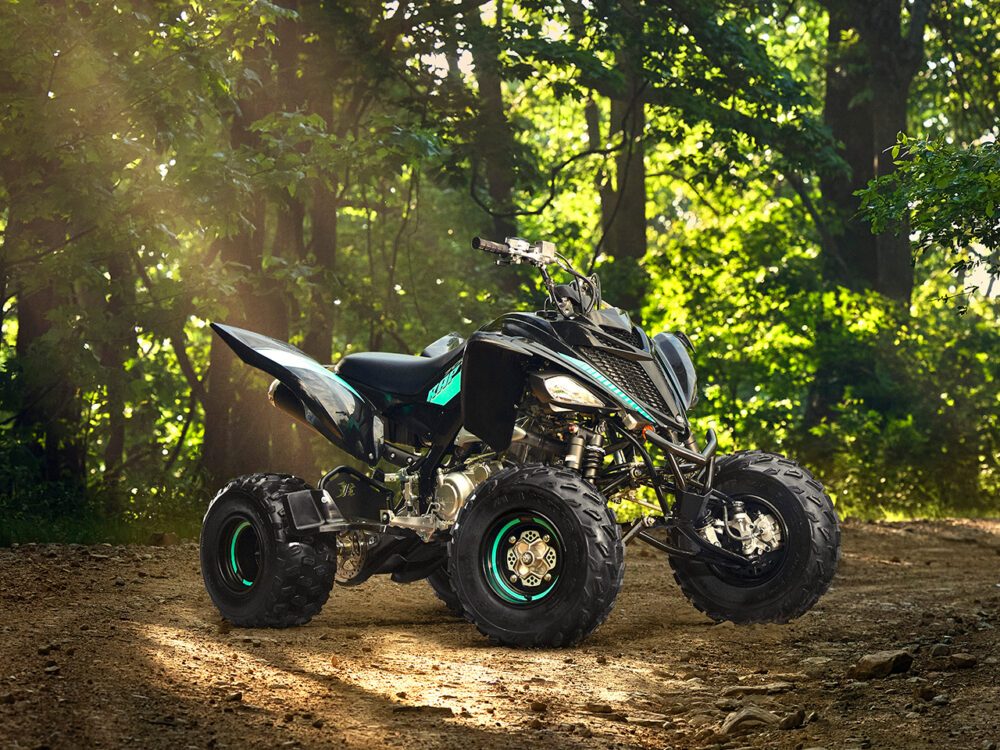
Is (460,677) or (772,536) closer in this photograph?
(460,677)

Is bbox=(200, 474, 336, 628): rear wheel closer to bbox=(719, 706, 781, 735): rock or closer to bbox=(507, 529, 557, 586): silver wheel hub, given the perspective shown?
bbox=(507, 529, 557, 586): silver wheel hub

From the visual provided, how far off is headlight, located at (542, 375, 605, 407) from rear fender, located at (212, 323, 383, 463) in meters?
1.19

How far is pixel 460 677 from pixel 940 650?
6.81 ft

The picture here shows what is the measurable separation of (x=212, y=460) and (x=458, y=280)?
511 cm

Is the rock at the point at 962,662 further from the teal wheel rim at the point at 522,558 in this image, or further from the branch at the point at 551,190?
the branch at the point at 551,190

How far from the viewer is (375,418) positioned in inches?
244

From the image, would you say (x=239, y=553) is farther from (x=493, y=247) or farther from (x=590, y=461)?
(x=493, y=247)

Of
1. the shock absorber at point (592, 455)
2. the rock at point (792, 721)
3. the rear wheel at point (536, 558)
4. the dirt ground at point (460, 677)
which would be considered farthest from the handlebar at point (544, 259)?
the rock at point (792, 721)

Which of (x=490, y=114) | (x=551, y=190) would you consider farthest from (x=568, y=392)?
(x=551, y=190)

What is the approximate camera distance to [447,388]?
236 inches

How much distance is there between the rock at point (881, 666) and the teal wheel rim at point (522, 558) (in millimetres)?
1307

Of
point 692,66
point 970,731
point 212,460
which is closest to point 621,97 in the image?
point 692,66

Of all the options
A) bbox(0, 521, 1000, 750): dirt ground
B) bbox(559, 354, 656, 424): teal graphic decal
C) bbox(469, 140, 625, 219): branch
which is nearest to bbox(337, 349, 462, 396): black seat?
bbox(559, 354, 656, 424): teal graphic decal

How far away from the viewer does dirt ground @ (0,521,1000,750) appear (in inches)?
148
